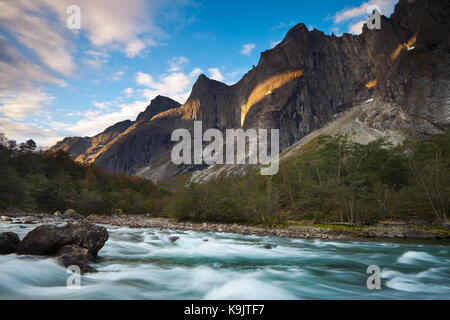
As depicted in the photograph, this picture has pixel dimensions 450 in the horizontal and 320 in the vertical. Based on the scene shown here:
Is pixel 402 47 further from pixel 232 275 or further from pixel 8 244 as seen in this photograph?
pixel 8 244

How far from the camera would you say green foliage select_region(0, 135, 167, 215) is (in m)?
44.0

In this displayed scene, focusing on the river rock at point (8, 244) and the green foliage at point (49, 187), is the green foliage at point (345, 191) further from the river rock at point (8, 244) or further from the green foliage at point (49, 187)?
the river rock at point (8, 244)

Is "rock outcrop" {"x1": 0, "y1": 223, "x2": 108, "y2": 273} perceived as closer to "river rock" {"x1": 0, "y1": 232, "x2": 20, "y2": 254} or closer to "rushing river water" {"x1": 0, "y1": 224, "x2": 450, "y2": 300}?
"river rock" {"x1": 0, "y1": 232, "x2": 20, "y2": 254}

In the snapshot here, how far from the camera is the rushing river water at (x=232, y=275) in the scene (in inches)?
312

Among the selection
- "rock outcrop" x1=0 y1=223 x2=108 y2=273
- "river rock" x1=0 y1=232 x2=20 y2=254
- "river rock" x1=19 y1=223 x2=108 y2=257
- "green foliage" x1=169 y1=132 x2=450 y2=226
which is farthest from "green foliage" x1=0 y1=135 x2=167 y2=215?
"river rock" x1=19 y1=223 x2=108 y2=257

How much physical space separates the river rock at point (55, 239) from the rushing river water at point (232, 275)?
1.84 ft

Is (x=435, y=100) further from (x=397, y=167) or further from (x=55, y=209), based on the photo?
(x=55, y=209)

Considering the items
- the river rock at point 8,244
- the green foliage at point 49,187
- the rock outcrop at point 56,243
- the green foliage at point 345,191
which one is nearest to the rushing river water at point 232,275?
the rock outcrop at point 56,243

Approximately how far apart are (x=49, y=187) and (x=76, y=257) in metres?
58.2

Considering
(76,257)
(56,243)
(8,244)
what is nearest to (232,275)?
(76,257)

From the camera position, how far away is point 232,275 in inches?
423

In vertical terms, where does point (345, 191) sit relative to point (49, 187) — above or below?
below
